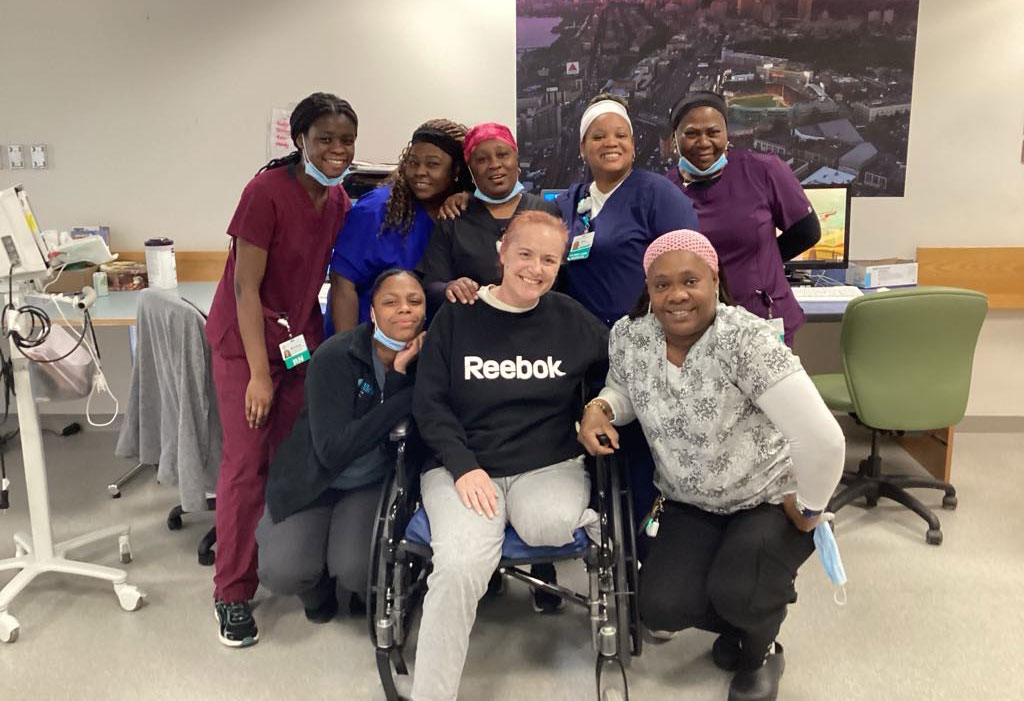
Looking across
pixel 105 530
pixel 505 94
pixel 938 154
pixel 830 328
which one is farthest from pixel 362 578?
pixel 938 154

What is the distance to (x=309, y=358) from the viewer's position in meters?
2.38

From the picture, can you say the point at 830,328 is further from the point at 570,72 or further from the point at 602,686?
the point at 602,686

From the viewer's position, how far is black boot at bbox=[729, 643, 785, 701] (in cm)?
200

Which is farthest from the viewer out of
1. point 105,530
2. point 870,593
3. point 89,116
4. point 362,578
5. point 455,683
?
point 89,116

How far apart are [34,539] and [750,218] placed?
2432 millimetres

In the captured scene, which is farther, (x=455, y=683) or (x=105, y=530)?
(x=105, y=530)

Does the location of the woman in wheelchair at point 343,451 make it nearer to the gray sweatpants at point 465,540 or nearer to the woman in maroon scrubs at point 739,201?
the gray sweatpants at point 465,540

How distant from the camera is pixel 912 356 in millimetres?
2807

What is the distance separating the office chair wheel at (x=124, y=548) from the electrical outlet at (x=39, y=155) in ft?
6.99

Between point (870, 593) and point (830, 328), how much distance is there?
1.68m

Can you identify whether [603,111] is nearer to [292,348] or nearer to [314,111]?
[314,111]

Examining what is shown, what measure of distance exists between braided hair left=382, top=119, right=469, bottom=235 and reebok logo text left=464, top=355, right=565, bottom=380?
557 millimetres

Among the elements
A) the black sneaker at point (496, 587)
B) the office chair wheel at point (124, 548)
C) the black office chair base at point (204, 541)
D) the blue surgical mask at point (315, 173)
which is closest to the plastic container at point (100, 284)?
the black office chair base at point (204, 541)

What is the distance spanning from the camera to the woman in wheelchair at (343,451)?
2143mm
